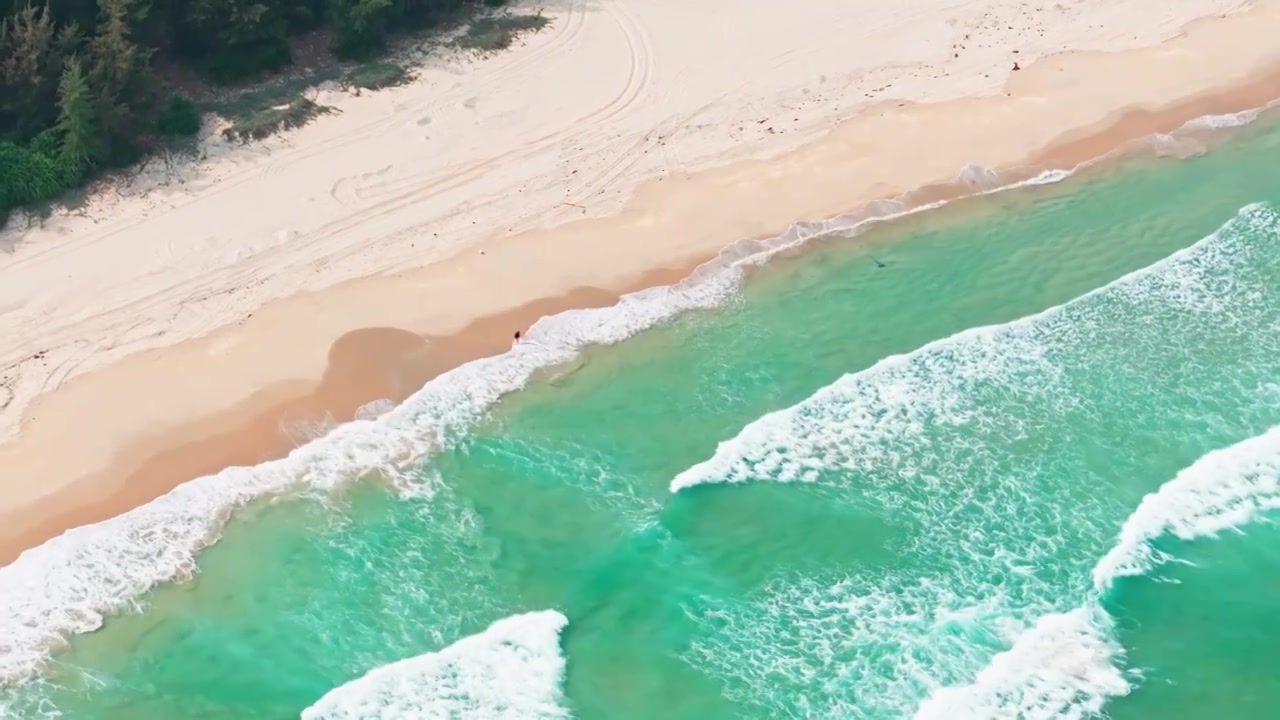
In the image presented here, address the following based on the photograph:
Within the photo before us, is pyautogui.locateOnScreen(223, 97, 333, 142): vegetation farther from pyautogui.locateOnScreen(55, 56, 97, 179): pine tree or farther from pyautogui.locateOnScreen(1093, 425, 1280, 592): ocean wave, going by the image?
pyautogui.locateOnScreen(1093, 425, 1280, 592): ocean wave

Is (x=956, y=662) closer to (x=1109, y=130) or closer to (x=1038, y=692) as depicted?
(x=1038, y=692)

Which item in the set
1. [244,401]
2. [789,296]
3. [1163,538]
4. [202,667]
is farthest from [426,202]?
[1163,538]

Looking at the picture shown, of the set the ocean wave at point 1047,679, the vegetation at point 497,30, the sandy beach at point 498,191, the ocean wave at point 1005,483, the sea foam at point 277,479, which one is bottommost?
the ocean wave at point 1047,679

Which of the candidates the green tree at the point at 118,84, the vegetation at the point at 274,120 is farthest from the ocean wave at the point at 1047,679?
the green tree at the point at 118,84

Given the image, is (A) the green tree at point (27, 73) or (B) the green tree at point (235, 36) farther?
(B) the green tree at point (235, 36)

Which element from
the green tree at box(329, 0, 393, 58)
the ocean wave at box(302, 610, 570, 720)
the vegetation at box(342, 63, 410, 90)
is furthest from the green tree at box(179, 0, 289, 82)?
the ocean wave at box(302, 610, 570, 720)

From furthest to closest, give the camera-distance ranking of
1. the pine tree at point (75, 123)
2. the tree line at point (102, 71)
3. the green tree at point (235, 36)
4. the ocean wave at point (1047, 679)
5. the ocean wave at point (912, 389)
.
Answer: the green tree at point (235, 36)
the tree line at point (102, 71)
the pine tree at point (75, 123)
the ocean wave at point (912, 389)
the ocean wave at point (1047, 679)

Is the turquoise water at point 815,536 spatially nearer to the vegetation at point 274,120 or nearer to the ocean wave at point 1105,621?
the ocean wave at point 1105,621
